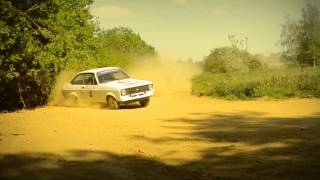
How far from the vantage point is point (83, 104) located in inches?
806

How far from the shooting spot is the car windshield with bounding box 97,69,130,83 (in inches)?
771

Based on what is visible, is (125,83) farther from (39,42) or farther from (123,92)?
(39,42)

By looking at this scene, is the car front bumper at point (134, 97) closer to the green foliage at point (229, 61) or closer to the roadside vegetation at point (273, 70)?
the roadside vegetation at point (273, 70)

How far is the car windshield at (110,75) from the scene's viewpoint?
771 inches

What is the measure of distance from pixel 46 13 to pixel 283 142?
1232 centimetres

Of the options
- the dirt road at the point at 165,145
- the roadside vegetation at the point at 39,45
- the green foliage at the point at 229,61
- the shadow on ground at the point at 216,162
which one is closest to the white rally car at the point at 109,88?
the roadside vegetation at the point at 39,45

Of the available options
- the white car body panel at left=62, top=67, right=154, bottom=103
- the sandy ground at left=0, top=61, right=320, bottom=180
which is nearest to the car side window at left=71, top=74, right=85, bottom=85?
the white car body panel at left=62, top=67, right=154, bottom=103

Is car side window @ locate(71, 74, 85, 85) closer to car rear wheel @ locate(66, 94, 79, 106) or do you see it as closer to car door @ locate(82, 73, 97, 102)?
car door @ locate(82, 73, 97, 102)

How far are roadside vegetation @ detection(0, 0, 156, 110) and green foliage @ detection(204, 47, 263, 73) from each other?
18.6m

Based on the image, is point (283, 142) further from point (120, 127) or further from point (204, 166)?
point (120, 127)

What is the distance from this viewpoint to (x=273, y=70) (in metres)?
36.5

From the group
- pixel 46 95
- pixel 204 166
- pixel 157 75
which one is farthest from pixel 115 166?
pixel 157 75

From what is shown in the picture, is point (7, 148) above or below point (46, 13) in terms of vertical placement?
below

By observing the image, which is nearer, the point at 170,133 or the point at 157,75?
the point at 170,133
